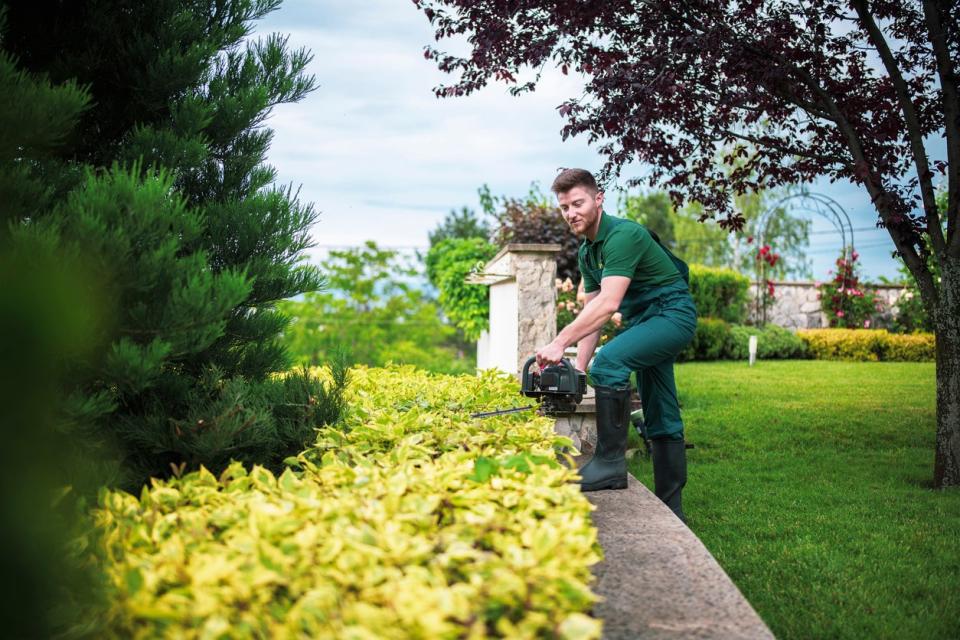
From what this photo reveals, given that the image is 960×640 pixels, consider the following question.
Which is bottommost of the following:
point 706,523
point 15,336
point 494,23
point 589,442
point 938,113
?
point 706,523

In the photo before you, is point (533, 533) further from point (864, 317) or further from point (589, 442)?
point (864, 317)

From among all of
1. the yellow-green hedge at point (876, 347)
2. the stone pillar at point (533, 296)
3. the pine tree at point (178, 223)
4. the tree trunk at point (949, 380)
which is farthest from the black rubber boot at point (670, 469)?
the yellow-green hedge at point (876, 347)

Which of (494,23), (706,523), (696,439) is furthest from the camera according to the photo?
(696,439)

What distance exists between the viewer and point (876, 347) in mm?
13828

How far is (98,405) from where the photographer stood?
211 centimetres

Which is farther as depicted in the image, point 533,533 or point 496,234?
point 496,234

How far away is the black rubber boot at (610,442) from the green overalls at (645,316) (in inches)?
2.5

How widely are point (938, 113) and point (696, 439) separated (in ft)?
10.8

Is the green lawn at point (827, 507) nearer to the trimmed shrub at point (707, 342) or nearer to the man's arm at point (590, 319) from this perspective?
the man's arm at point (590, 319)

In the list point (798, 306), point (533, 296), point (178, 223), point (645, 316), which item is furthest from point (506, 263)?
point (798, 306)

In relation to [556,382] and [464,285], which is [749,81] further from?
[464,285]

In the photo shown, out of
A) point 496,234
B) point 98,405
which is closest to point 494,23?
point 98,405

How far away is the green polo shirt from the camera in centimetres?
342

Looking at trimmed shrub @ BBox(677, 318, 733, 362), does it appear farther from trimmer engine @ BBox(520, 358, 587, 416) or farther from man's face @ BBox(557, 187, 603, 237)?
trimmer engine @ BBox(520, 358, 587, 416)
